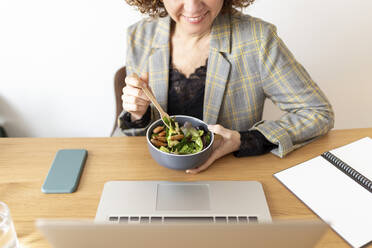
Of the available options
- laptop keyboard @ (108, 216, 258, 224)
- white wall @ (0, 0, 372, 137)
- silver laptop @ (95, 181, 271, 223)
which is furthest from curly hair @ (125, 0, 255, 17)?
laptop keyboard @ (108, 216, 258, 224)

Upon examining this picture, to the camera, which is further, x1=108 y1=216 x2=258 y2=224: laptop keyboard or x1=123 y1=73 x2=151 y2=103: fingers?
x1=123 y1=73 x2=151 y2=103: fingers

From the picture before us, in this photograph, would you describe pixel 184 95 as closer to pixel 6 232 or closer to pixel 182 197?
pixel 182 197

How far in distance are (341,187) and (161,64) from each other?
0.79 meters

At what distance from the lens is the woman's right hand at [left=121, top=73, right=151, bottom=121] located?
1014mm

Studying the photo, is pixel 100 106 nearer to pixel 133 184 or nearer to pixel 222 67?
pixel 222 67

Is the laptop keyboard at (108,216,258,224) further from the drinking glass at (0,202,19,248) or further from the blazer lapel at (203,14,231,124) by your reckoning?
the blazer lapel at (203,14,231,124)

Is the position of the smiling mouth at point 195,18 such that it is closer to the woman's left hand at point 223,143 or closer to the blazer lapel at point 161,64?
the blazer lapel at point 161,64

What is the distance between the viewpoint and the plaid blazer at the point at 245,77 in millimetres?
1127

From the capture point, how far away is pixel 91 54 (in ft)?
5.98

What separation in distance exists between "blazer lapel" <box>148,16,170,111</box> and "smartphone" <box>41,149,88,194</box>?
0.40 meters

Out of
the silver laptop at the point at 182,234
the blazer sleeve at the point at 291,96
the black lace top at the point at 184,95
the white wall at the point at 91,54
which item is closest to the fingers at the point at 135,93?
the black lace top at the point at 184,95

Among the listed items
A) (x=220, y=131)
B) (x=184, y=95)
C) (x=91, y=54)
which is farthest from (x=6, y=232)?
(x=91, y=54)

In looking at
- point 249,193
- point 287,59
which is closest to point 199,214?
point 249,193

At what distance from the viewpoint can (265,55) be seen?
118 centimetres
